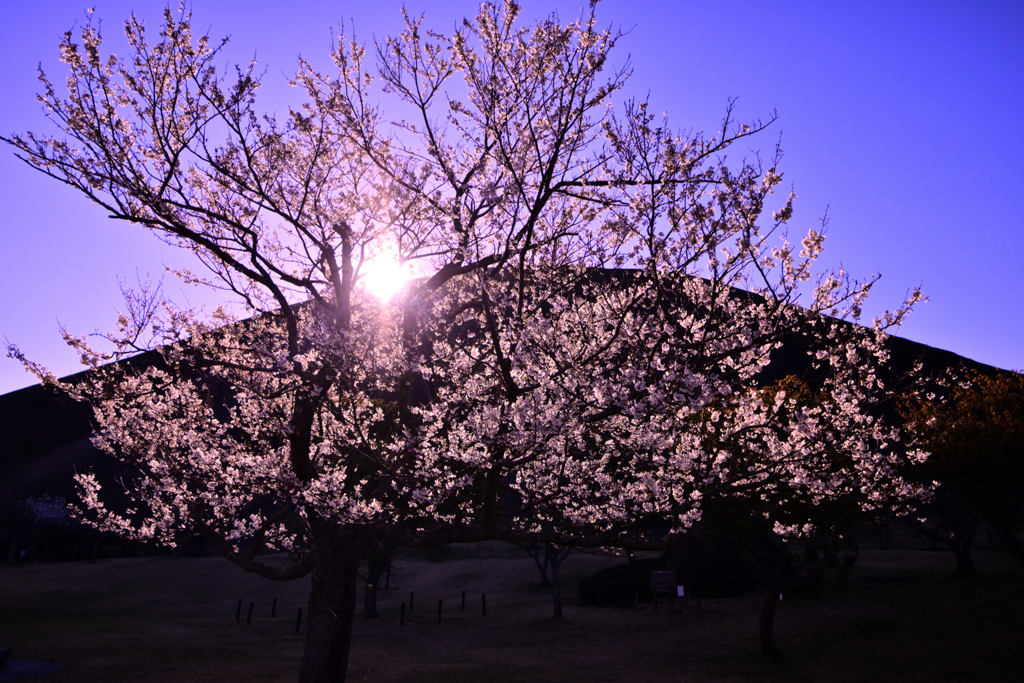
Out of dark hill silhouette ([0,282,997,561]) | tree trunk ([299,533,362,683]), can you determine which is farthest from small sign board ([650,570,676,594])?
dark hill silhouette ([0,282,997,561])

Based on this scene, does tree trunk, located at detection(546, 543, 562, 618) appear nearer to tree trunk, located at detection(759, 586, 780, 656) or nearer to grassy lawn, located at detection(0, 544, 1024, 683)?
grassy lawn, located at detection(0, 544, 1024, 683)

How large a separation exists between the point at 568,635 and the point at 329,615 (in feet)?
68.4

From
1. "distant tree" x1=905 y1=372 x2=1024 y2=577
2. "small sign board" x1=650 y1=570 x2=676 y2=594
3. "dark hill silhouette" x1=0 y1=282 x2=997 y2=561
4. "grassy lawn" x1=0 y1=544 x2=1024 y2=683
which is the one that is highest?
"dark hill silhouette" x1=0 y1=282 x2=997 y2=561

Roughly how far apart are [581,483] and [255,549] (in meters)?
6.28

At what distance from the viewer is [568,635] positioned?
97.7ft

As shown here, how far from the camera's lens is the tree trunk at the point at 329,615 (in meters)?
11.6

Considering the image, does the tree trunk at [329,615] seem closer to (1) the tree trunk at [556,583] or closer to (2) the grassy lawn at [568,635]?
(2) the grassy lawn at [568,635]

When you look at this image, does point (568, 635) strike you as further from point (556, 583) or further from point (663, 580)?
point (663, 580)

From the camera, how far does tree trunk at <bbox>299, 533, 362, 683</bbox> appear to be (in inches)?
459

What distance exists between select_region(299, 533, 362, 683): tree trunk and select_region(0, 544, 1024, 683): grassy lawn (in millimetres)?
9065

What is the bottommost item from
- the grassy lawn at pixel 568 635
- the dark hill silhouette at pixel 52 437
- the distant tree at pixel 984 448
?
the grassy lawn at pixel 568 635

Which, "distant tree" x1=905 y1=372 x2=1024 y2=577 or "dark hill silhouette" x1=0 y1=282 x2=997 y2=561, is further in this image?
"dark hill silhouette" x1=0 y1=282 x2=997 y2=561

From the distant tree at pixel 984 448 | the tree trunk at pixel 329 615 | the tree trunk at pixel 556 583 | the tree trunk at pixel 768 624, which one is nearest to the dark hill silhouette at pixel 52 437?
the tree trunk at pixel 556 583

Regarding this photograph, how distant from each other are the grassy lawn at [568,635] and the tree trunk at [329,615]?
9065mm
